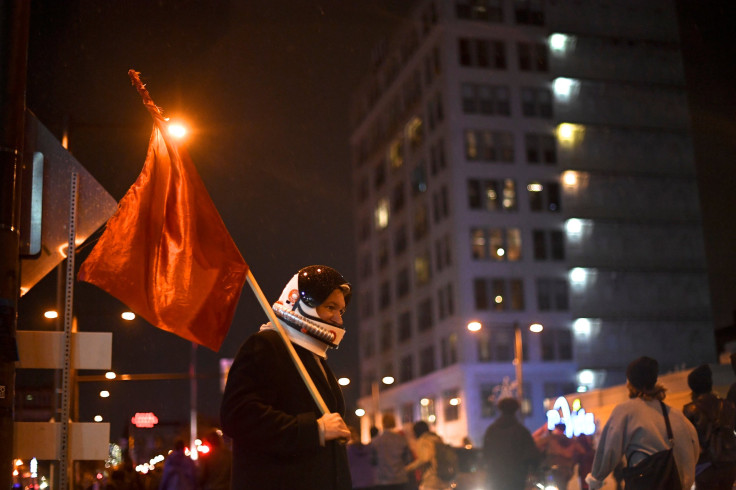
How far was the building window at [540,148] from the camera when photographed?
6806 centimetres

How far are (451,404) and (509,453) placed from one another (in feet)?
183

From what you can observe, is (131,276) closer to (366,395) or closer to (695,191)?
(695,191)

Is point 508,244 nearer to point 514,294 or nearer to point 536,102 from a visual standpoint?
point 514,294

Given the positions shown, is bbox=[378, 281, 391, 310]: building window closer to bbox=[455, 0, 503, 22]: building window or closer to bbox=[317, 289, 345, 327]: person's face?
bbox=[455, 0, 503, 22]: building window

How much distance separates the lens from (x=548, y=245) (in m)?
67.8

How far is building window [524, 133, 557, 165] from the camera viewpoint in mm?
68062

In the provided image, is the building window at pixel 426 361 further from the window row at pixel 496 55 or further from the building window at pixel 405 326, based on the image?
the window row at pixel 496 55

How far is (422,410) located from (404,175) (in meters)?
18.3

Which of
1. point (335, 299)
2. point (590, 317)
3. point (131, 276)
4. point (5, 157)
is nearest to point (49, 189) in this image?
point (5, 157)

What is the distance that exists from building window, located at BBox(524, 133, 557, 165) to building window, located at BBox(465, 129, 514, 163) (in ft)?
4.56

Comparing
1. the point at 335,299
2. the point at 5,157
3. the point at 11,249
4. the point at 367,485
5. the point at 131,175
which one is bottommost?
the point at 367,485

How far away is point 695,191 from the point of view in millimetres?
74625

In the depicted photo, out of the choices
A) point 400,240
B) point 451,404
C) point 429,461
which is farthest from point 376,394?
point 429,461

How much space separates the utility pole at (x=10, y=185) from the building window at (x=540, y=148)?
64041mm
